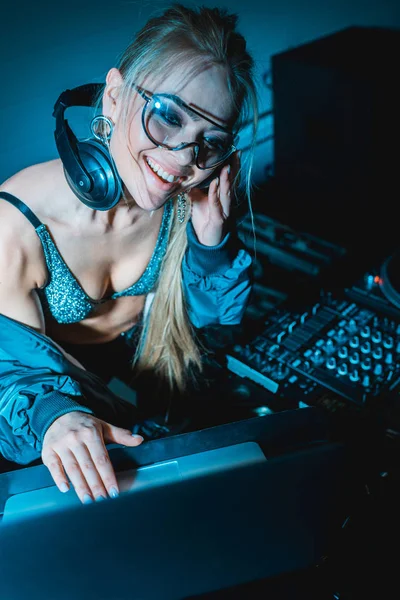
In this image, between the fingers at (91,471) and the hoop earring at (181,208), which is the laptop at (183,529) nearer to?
the fingers at (91,471)

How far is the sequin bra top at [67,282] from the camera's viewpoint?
1.22 meters

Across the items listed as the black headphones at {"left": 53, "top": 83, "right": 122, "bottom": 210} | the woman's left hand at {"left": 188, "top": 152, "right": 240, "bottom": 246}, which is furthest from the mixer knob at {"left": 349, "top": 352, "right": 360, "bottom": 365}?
the black headphones at {"left": 53, "top": 83, "right": 122, "bottom": 210}

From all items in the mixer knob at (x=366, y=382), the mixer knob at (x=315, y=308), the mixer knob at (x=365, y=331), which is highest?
the mixer knob at (x=315, y=308)

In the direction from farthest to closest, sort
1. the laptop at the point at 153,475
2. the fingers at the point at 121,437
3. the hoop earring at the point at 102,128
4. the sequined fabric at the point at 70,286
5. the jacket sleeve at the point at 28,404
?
the sequined fabric at the point at 70,286
the hoop earring at the point at 102,128
the jacket sleeve at the point at 28,404
the fingers at the point at 121,437
the laptop at the point at 153,475

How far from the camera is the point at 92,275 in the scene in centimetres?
140

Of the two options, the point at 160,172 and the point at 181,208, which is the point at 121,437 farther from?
the point at 181,208

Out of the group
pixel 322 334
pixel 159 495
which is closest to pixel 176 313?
pixel 322 334

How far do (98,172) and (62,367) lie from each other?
0.39 meters

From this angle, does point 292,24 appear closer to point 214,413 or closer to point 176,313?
point 176,313

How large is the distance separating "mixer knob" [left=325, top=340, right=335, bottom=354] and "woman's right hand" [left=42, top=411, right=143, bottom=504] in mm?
606

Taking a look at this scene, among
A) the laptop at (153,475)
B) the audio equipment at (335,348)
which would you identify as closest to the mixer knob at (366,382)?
the audio equipment at (335,348)

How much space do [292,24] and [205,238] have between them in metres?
1.05

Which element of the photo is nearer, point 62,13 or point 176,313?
point 62,13

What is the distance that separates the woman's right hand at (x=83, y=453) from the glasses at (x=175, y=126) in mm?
511
